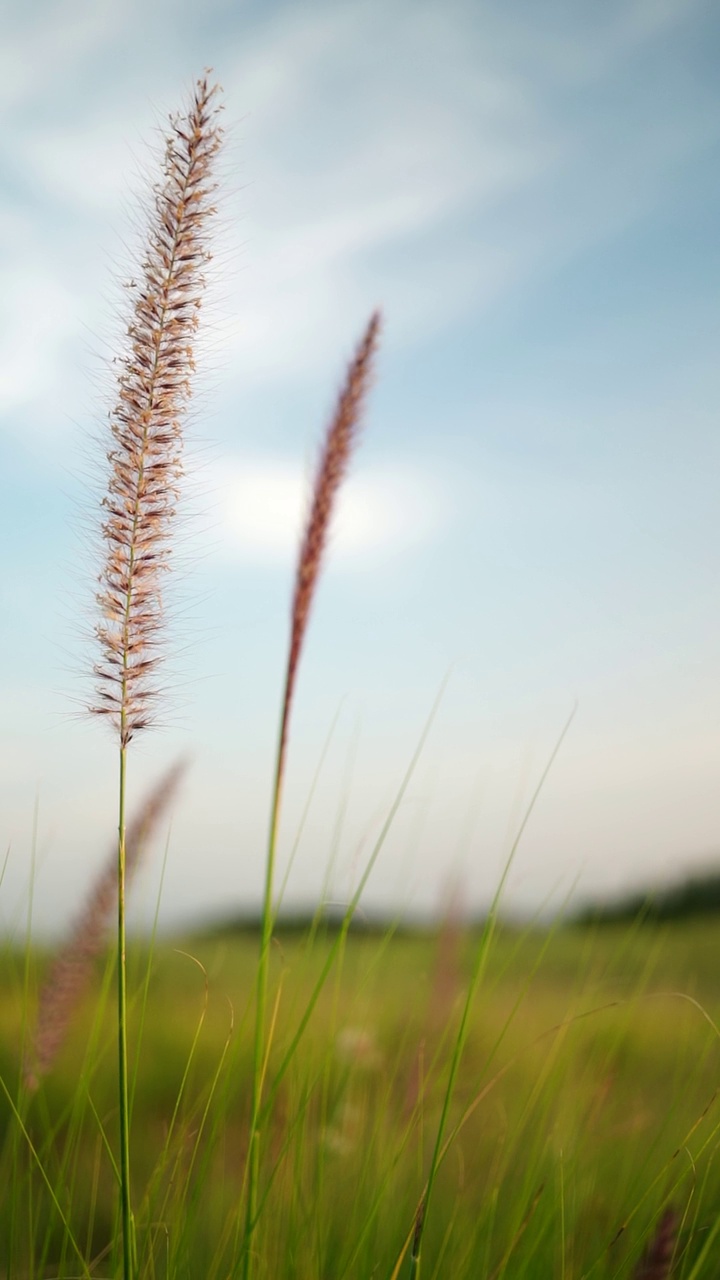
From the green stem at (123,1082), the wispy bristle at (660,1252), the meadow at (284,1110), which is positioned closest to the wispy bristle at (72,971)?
the meadow at (284,1110)

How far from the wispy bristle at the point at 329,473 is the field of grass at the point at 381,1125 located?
781 millimetres

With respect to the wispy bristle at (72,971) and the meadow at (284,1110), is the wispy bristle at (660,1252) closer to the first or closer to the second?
the meadow at (284,1110)

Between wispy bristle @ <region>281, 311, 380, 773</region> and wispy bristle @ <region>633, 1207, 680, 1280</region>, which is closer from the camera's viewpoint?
wispy bristle @ <region>633, 1207, 680, 1280</region>

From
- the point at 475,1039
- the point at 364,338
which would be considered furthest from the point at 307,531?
the point at 475,1039

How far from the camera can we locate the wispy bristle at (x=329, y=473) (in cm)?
148

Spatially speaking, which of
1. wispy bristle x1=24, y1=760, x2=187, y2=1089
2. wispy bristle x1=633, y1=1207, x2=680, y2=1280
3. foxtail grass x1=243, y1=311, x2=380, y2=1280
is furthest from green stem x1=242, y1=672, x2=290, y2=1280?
wispy bristle x1=24, y1=760, x2=187, y2=1089

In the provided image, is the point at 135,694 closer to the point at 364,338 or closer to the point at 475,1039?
the point at 364,338

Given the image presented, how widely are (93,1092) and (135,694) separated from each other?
3.95 meters

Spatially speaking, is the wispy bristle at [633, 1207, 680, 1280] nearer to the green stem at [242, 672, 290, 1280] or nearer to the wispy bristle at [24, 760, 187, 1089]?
the green stem at [242, 672, 290, 1280]

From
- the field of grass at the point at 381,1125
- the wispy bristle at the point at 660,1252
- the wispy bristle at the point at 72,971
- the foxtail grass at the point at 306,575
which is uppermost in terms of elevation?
the foxtail grass at the point at 306,575

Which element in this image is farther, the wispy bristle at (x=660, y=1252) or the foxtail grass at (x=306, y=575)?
the foxtail grass at (x=306, y=575)

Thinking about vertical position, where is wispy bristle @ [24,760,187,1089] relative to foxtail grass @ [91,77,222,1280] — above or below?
below

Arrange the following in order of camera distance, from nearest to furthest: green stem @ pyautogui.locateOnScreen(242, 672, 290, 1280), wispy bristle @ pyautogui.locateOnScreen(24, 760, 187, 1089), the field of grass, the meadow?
green stem @ pyautogui.locateOnScreen(242, 672, 290, 1280)
the meadow
the field of grass
wispy bristle @ pyautogui.locateOnScreen(24, 760, 187, 1089)

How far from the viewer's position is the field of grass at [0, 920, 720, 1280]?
2.05 m
